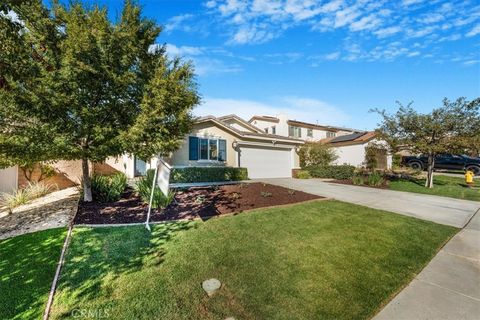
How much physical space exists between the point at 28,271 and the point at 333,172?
719 inches

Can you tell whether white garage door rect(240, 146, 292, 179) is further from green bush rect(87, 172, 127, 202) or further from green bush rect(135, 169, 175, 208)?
green bush rect(87, 172, 127, 202)

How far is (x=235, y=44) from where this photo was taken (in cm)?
1198

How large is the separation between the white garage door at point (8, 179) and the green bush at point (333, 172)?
1842 cm

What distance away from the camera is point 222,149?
15867mm

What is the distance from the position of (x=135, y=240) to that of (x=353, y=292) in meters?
4.45

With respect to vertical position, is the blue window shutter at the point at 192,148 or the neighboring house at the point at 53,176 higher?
the blue window shutter at the point at 192,148

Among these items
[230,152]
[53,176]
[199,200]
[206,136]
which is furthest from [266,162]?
[53,176]

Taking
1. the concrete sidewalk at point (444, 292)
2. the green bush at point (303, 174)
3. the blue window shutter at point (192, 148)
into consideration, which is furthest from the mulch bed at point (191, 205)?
the green bush at point (303, 174)

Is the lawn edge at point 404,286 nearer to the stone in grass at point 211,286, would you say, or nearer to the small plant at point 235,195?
the stone in grass at point 211,286

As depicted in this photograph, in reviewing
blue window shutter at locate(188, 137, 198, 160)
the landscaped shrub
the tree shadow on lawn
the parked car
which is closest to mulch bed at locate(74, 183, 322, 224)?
the tree shadow on lawn

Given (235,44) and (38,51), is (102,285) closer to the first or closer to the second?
(38,51)

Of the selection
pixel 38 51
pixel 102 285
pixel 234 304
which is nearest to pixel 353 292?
pixel 234 304

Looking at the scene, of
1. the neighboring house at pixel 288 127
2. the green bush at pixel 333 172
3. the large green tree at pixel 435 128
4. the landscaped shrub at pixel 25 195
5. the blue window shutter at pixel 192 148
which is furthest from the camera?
the neighboring house at pixel 288 127

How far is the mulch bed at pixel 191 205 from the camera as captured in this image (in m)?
6.58
